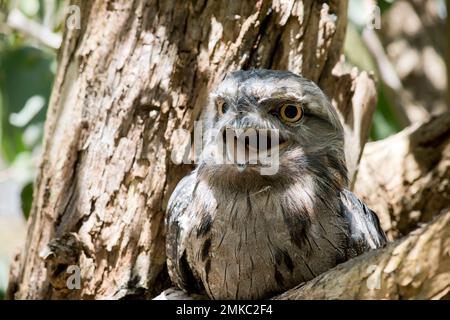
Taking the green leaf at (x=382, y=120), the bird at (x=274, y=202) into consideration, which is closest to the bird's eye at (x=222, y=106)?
the bird at (x=274, y=202)

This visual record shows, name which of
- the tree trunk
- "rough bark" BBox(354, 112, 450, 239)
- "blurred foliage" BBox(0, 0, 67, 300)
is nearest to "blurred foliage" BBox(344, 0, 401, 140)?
"rough bark" BBox(354, 112, 450, 239)

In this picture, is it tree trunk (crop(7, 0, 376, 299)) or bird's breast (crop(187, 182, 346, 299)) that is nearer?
bird's breast (crop(187, 182, 346, 299))

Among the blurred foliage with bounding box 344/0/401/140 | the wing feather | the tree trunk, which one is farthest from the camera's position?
the blurred foliage with bounding box 344/0/401/140

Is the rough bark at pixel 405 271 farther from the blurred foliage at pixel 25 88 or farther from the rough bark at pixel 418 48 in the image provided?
the rough bark at pixel 418 48

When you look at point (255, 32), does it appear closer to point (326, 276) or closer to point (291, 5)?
point (291, 5)

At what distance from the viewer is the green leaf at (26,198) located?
422 centimetres

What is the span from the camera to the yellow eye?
2725 mm

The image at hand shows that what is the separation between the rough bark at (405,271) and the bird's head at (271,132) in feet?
1.70

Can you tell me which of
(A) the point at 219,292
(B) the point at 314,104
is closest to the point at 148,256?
(A) the point at 219,292

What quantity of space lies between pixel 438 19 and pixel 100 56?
399 cm

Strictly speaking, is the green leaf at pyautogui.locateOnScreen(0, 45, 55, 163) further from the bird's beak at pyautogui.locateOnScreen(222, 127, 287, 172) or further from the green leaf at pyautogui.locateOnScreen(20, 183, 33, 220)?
the bird's beak at pyautogui.locateOnScreen(222, 127, 287, 172)

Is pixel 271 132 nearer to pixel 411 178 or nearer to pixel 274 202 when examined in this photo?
pixel 274 202

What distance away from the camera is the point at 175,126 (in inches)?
131

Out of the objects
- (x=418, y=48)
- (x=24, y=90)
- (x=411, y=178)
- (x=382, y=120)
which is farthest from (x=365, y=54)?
(x=418, y=48)
